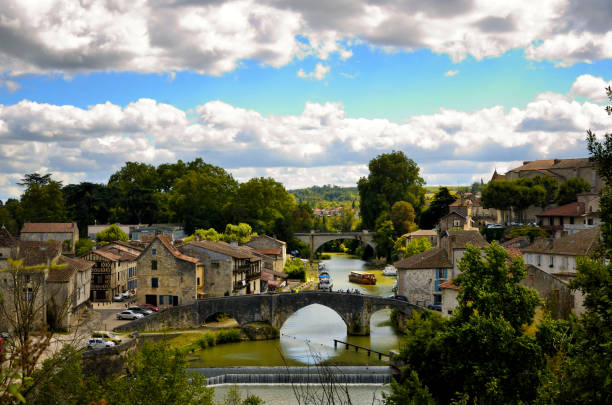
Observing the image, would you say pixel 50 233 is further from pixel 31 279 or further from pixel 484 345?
pixel 484 345

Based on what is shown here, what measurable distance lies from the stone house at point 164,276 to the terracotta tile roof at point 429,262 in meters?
16.1

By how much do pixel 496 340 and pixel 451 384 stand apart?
2.50 m

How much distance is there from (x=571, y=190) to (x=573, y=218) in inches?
445

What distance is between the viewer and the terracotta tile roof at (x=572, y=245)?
38566 millimetres

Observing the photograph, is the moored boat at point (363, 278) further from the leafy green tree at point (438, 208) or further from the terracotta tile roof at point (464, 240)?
the terracotta tile roof at point (464, 240)

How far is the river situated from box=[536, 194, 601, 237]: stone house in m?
18.5

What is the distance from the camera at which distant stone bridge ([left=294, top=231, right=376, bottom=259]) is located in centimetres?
9275

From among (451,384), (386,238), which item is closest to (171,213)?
(386,238)

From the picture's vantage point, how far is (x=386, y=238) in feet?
284

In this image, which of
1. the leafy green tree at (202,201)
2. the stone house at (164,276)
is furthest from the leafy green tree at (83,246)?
the stone house at (164,276)

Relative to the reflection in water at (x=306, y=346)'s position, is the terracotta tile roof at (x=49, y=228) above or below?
above

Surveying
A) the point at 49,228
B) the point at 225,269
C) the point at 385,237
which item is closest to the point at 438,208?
the point at 385,237

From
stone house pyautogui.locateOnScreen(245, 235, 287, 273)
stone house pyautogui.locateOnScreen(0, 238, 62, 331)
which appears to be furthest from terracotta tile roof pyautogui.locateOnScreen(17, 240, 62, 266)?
stone house pyautogui.locateOnScreen(245, 235, 287, 273)

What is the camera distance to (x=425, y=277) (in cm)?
4650
